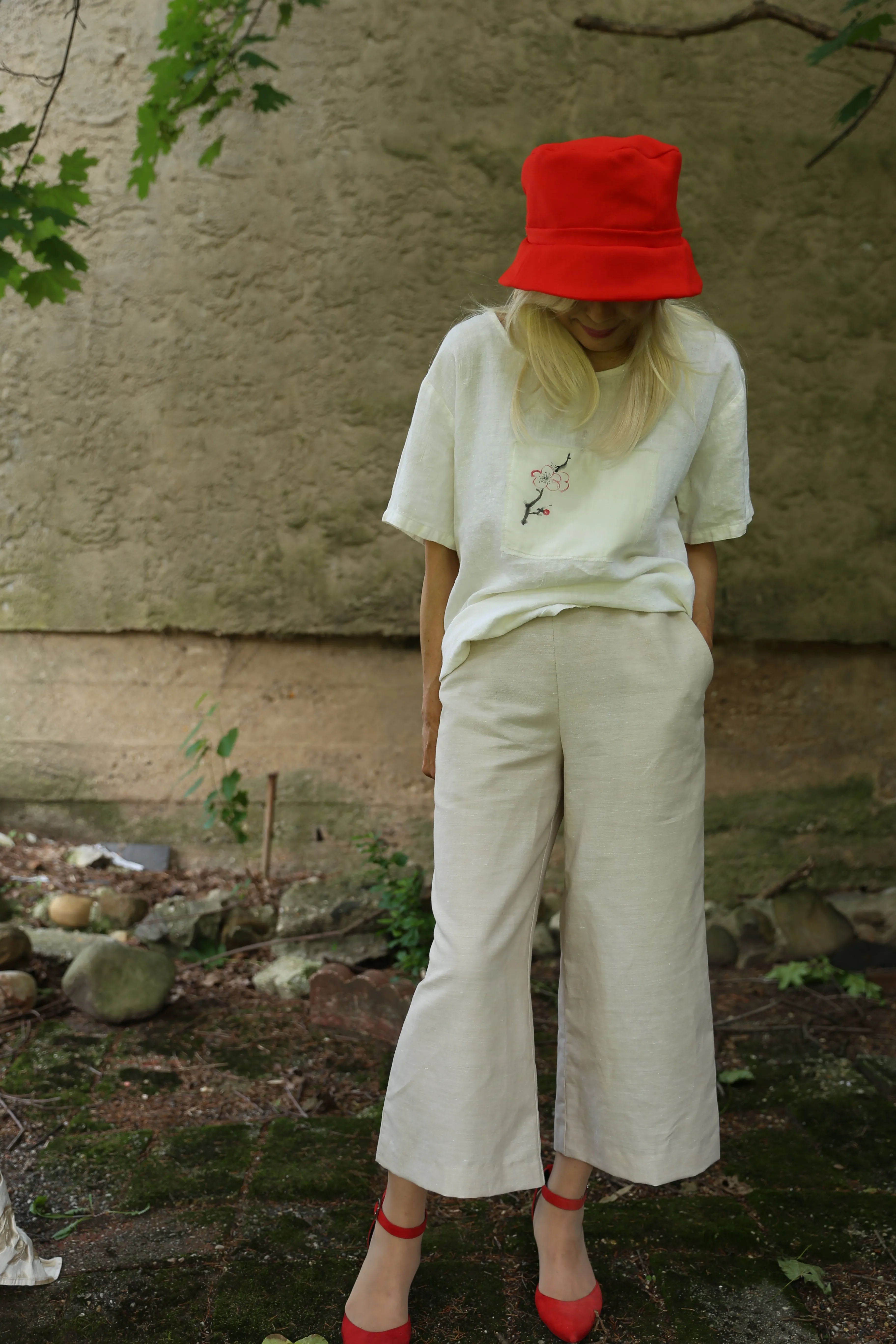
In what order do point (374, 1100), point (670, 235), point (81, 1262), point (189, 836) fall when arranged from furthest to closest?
point (189, 836) → point (374, 1100) → point (81, 1262) → point (670, 235)

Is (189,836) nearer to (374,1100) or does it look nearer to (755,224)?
(374,1100)

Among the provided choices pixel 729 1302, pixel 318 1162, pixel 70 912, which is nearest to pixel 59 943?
pixel 70 912

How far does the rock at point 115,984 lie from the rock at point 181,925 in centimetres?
39

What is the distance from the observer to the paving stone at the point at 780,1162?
2.24 metres

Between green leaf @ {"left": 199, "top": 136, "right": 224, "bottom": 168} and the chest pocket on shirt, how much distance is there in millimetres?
1971

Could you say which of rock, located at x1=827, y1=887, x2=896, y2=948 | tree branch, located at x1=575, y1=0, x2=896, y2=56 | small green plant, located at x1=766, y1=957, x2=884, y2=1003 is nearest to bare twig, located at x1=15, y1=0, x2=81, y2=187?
tree branch, located at x1=575, y1=0, x2=896, y2=56

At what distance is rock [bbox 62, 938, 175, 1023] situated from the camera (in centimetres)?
282

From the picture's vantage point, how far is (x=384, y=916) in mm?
3354

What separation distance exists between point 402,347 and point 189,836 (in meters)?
1.73

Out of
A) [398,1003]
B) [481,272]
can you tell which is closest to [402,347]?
[481,272]

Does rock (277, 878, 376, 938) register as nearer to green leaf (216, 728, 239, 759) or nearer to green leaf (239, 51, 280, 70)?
green leaf (216, 728, 239, 759)

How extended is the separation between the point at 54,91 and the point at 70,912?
220cm

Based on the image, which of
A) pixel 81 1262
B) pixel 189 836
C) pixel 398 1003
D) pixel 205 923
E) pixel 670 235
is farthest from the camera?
pixel 189 836

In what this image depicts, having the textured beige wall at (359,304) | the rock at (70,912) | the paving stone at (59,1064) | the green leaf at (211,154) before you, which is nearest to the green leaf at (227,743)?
the textured beige wall at (359,304)
